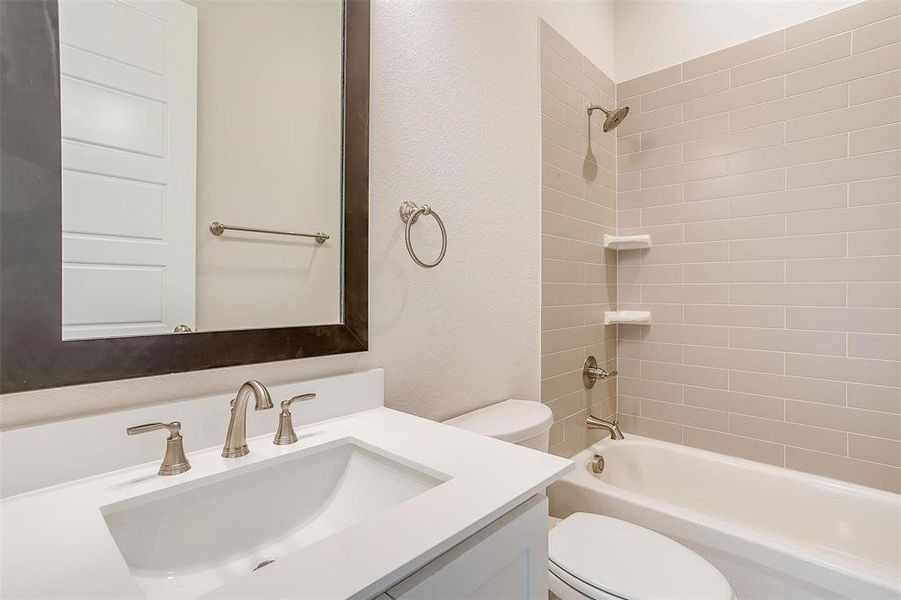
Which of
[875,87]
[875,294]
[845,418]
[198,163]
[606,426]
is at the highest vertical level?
[875,87]

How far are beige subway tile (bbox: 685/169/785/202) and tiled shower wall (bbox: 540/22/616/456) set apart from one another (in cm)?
38

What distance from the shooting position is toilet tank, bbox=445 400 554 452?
3.95 feet

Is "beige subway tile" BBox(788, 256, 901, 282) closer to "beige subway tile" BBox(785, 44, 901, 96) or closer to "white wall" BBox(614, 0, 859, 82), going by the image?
"beige subway tile" BBox(785, 44, 901, 96)

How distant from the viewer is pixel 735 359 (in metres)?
1.88

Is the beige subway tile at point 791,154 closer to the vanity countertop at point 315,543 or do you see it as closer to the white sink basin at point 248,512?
the vanity countertop at point 315,543

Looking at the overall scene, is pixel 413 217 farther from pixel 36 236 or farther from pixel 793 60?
pixel 793 60

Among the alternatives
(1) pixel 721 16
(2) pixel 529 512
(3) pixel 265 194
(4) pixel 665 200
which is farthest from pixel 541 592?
(1) pixel 721 16

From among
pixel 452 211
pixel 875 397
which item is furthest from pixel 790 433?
pixel 452 211

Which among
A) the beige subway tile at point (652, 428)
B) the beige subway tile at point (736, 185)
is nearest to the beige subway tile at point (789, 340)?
the beige subway tile at point (652, 428)

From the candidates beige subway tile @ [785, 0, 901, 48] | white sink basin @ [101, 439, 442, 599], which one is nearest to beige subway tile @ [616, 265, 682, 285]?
beige subway tile @ [785, 0, 901, 48]

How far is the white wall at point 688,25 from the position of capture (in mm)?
1762

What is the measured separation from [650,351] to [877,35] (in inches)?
57.7

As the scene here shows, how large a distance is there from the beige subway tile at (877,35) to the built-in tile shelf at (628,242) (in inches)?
38.9

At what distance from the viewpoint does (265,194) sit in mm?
925
